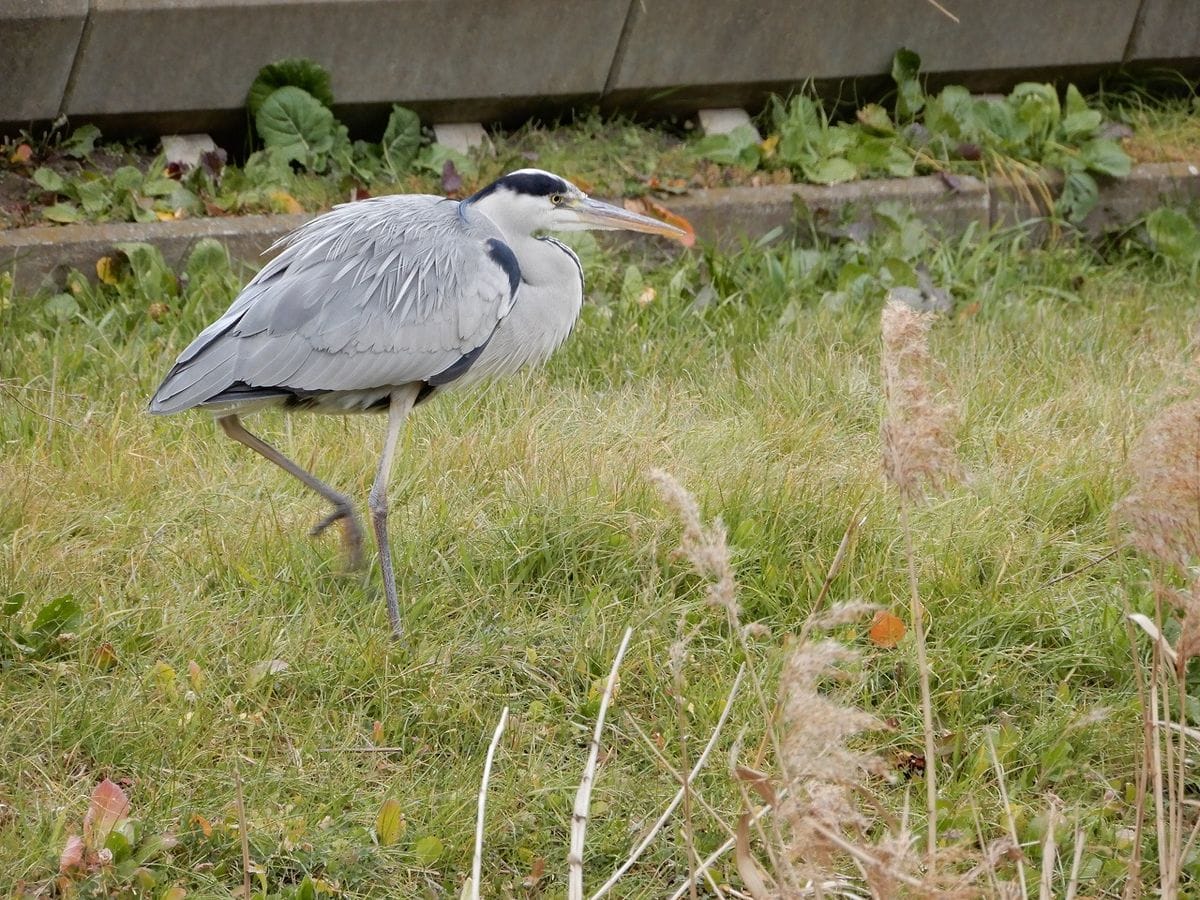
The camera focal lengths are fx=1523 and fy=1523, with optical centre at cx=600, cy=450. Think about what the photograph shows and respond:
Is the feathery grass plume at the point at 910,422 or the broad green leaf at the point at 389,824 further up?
the feathery grass plume at the point at 910,422

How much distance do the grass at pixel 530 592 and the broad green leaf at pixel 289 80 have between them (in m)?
0.96

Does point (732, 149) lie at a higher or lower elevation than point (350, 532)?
higher

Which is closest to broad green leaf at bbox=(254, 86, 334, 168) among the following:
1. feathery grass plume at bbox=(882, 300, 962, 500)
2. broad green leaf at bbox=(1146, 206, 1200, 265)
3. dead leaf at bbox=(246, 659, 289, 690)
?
A: dead leaf at bbox=(246, 659, 289, 690)

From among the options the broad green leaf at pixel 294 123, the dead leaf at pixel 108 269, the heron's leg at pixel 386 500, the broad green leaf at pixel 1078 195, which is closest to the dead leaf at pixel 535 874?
the heron's leg at pixel 386 500

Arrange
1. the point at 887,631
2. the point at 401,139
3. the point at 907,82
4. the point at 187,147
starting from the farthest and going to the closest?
the point at 907,82 < the point at 401,139 < the point at 187,147 < the point at 887,631

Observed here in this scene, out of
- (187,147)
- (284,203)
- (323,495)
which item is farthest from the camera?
(187,147)

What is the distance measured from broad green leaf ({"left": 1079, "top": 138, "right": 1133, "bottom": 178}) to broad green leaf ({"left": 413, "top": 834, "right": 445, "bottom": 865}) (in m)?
4.78

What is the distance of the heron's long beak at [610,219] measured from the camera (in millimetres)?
4590

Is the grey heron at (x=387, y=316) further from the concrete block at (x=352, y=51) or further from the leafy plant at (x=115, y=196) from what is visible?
the concrete block at (x=352, y=51)

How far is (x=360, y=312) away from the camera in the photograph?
164 inches

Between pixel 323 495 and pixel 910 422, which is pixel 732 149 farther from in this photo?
pixel 910 422

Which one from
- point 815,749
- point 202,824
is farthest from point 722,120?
point 815,749

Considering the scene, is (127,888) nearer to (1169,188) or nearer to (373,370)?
(373,370)

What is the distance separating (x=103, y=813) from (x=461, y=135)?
13.5 feet
